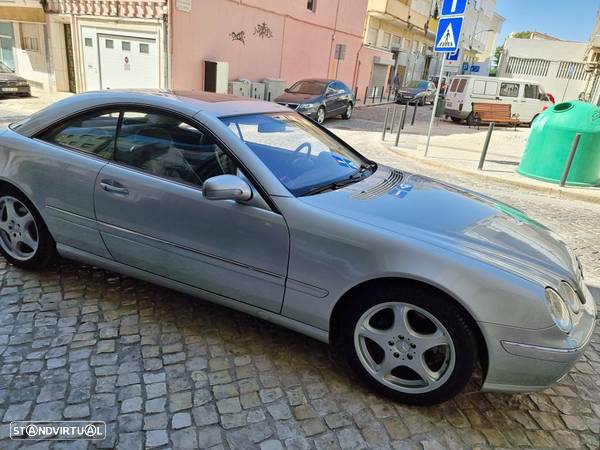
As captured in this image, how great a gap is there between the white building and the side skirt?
32.9m

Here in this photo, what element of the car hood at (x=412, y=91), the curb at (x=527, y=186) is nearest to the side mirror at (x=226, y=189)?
the curb at (x=527, y=186)

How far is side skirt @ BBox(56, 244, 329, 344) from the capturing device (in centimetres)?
253

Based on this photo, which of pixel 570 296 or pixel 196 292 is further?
pixel 196 292

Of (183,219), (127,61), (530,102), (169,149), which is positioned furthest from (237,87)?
(183,219)

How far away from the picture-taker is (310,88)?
48.2ft

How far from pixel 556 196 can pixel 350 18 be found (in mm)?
19694

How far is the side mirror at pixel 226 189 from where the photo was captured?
237 centimetres

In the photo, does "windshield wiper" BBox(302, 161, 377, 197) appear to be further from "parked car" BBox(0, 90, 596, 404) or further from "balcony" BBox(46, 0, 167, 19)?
"balcony" BBox(46, 0, 167, 19)

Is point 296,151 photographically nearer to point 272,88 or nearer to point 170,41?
point 170,41

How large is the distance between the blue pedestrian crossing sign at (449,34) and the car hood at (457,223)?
6.71 m

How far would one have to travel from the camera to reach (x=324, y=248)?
7.66 ft

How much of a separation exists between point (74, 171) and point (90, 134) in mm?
281

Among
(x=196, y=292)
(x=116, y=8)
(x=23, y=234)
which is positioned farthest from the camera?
(x=116, y=8)

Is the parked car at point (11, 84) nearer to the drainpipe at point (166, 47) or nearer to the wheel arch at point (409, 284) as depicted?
the drainpipe at point (166, 47)
